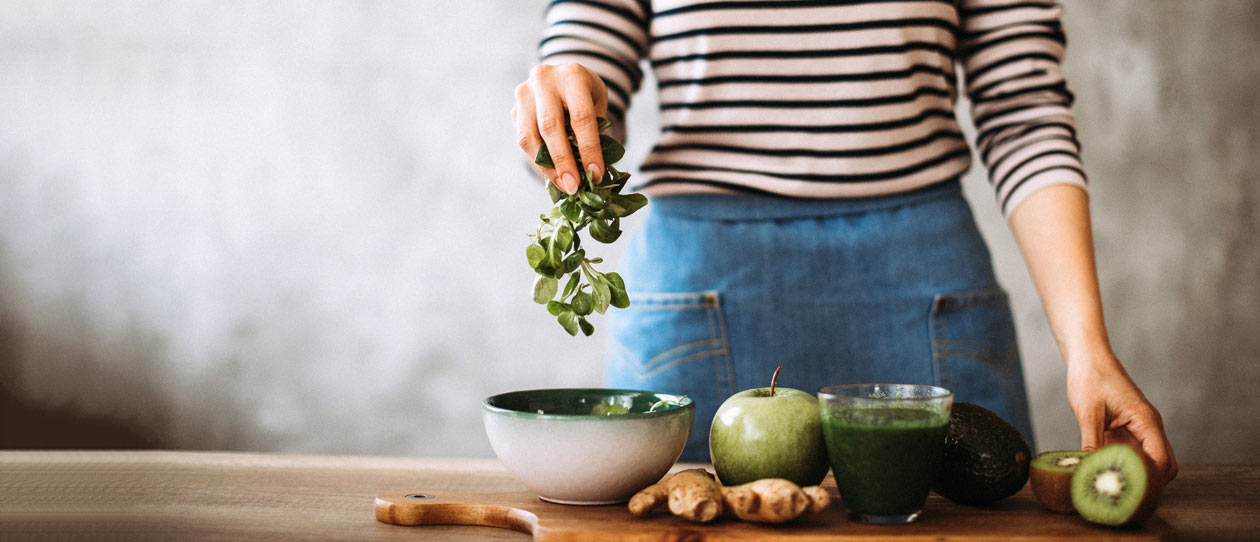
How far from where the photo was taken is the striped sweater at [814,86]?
130 cm

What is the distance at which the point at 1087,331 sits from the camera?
42.3 inches

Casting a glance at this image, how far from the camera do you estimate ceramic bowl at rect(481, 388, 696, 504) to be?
0.80 meters

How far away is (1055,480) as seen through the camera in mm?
806

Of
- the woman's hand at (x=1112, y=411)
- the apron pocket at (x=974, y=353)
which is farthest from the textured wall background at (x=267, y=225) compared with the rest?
the woman's hand at (x=1112, y=411)

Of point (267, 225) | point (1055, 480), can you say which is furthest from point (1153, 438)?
point (267, 225)

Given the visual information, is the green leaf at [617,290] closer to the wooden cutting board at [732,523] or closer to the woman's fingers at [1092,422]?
the wooden cutting board at [732,523]

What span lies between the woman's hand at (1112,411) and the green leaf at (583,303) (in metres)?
0.55

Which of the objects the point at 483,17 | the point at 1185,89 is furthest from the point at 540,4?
the point at 1185,89

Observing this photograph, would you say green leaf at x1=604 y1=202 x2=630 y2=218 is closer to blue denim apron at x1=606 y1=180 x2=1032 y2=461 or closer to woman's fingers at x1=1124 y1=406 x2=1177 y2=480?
blue denim apron at x1=606 y1=180 x2=1032 y2=461

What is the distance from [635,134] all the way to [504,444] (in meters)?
2.17

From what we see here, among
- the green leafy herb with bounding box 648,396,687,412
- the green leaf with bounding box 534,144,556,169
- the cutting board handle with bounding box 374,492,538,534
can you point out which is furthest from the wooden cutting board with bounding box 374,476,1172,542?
the green leaf with bounding box 534,144,556,169

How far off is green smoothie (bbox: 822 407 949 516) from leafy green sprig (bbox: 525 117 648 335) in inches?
9.7

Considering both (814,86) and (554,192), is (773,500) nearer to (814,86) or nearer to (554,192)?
(554,192)

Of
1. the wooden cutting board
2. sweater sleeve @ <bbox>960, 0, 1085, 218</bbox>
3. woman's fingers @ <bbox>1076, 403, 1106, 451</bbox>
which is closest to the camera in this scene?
the wooden cutting board
